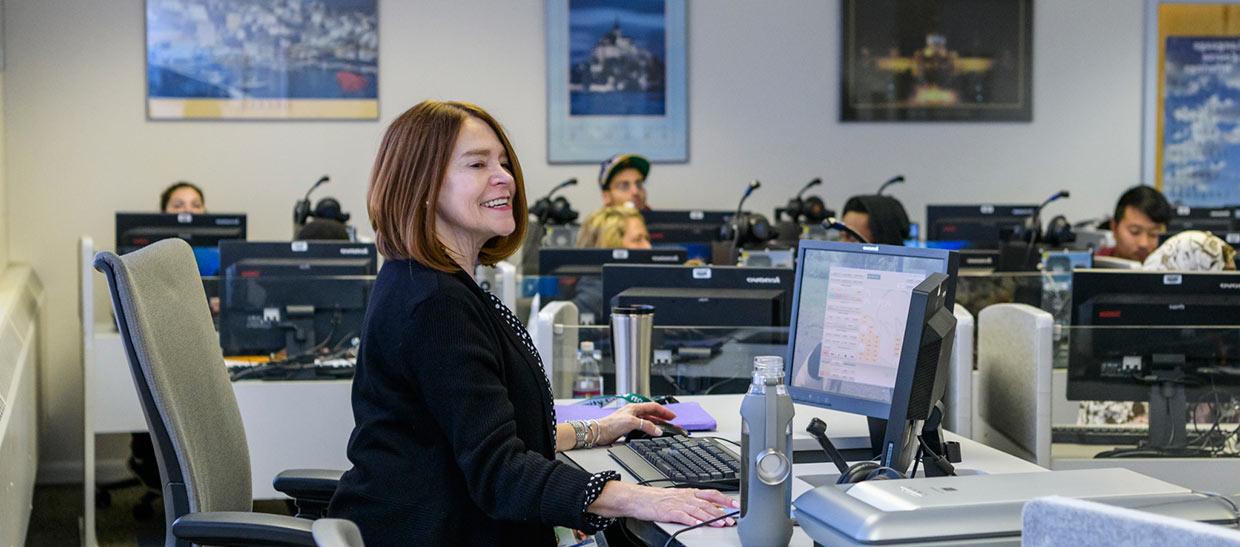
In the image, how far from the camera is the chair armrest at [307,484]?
7.48 ft

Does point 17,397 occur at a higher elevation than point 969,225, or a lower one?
lower

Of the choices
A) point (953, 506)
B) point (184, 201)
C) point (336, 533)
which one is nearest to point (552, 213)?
point (184, 201)

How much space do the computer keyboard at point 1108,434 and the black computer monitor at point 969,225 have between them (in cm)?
298

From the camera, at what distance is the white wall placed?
630cm

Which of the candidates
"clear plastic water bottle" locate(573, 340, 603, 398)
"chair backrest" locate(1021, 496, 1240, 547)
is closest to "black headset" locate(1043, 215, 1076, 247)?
"clear plastic water bottle" locate(573, 340, 603, 398)

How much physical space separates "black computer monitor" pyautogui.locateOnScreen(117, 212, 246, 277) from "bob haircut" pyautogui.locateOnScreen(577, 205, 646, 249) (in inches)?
52.5

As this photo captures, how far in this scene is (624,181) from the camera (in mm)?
6469

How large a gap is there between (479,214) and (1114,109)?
21.0 ft

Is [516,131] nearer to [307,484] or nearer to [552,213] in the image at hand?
[552,213]

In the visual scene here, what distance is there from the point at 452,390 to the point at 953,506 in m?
0.67

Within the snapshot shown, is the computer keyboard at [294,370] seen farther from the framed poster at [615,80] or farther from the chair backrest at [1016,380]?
the framed poster at [615,80]

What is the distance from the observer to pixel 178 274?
2100 mm

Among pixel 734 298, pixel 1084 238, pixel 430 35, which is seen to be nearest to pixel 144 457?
pixel 430 35

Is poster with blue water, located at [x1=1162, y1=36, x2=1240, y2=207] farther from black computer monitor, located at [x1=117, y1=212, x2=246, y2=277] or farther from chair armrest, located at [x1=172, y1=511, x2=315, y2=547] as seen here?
chair armrest, located at [x1=172, y1=511, x2=315, y2=547]
